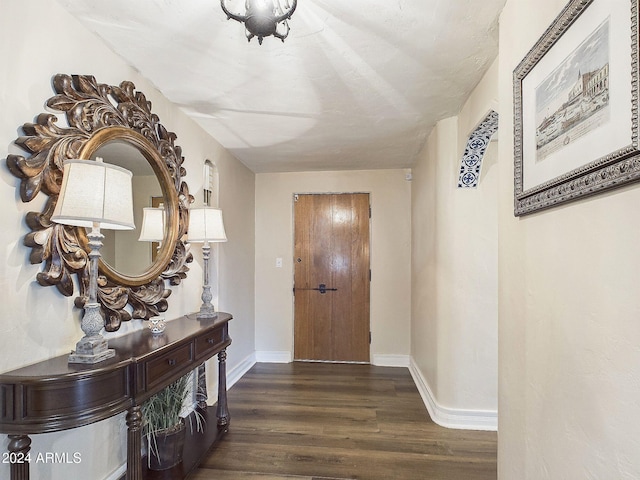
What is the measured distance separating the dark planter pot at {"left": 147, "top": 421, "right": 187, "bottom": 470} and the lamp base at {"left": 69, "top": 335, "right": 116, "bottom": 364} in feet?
2.77

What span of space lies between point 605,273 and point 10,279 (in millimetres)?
1851

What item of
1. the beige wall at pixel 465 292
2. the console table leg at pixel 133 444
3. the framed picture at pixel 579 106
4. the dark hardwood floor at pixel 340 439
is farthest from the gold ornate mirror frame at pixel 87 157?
the beige wall at pixel 465 292

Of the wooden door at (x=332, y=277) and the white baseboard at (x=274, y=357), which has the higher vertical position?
the wooden door at (x=332, y=277)

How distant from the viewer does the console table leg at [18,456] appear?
3.90ft

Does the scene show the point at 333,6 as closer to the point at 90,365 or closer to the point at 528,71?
the point at 528,71

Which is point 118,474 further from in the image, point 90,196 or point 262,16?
point 262,16

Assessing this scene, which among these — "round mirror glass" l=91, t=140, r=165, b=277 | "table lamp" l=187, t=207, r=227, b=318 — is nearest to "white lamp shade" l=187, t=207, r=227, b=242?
"table lamp" l=187, t=207, r=227, b=318

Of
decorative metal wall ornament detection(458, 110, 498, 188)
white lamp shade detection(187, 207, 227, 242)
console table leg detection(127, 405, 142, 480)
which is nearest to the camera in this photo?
console table leg detection(127, 405, 142, 480)

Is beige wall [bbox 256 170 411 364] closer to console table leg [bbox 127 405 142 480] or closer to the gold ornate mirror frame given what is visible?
the gold ornate mirror frame

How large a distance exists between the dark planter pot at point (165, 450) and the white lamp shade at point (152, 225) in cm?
110

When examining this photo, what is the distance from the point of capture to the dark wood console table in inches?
46.4

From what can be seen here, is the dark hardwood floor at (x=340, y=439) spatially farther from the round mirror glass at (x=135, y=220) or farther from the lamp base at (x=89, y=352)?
the round mirror glass at (x=135, y=220)

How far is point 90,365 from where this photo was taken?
133 centimetres

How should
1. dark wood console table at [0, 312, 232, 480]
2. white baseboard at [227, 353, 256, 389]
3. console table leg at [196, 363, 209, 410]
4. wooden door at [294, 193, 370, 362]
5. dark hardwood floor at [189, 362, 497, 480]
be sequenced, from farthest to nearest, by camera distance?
1. wooden door at [294, 193, 370, 362]
2. white baseboard at [227, 353, 256, 389]
3. console table leg at [196, 363, 209, 410]
4. dark hardwood floor at [189, 362, 497, 480]
5. dark wood console table at [0, 312, 232, 480]
